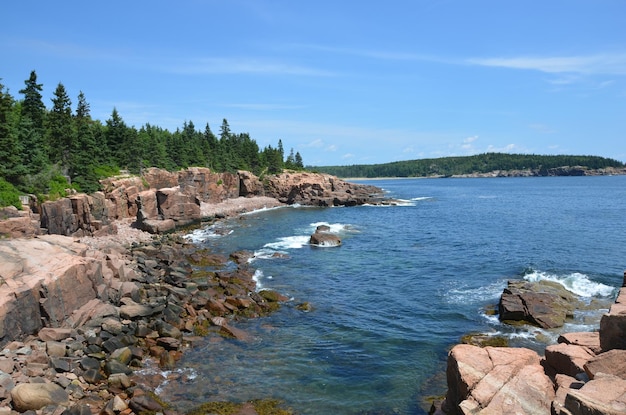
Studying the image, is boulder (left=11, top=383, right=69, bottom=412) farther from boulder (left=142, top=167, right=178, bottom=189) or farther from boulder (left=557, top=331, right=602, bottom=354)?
boulder (left=142, top=167, right=178, bottom=189)

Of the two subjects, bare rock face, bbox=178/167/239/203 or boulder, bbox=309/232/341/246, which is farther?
bare rock face, bbox=178/167/239/203

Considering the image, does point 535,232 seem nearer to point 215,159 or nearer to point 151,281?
point 151,281

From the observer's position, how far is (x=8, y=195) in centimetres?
3791

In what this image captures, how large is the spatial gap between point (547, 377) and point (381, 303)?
1817 centimetres

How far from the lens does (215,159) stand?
112 metres

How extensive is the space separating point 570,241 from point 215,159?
85170 mm

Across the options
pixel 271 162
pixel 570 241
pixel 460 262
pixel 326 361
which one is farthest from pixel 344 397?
pixel 271 162

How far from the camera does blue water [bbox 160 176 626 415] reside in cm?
1955

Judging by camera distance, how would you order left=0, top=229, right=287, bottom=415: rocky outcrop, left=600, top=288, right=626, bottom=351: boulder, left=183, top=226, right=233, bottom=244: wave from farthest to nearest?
left=183, top=226, right=233, bottom=244: wave < left=0, top=229, right=287, bottom=415: rocky outcrop < left=600, top=288, right=626, bottom=351: boulder

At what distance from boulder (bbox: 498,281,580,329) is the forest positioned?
41.8m

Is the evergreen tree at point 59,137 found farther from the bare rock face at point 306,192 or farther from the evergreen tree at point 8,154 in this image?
the bare rock face at point 306,192

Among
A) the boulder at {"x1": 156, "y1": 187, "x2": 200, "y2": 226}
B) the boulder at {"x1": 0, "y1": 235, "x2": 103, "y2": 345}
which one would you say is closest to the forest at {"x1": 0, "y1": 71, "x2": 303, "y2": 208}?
the boulder at {"x1": 156, "y1": 187, "x2": 200, "y2": 226}

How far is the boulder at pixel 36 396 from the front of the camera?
15688 mm

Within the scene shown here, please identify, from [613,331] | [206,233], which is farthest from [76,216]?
[613,331]
